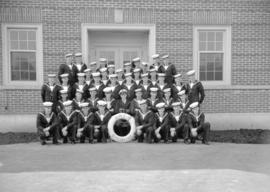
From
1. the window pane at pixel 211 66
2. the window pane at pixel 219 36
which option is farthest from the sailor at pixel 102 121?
the window pane at pixel 219 36

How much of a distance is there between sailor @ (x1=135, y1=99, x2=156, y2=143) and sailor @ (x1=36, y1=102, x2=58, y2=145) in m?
2.02

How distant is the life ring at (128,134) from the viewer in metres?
9.09

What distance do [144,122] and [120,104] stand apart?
0.92m

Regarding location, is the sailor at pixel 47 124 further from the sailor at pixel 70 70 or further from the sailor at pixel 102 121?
the sailor at pixel 70 70

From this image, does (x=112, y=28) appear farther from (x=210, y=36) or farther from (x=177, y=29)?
(x=210, y=36)

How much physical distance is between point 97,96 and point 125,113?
3.22 ft

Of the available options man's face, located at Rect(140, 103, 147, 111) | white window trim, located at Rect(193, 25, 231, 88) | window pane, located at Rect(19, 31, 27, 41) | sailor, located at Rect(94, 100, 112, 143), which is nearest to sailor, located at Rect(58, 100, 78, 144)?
sailor, located at Rect(94, 100, 112, 143)

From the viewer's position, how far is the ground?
5.39 metres

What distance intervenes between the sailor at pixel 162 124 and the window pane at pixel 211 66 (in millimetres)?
3627

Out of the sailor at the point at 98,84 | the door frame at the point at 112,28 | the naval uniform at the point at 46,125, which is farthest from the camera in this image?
the door frame at the point at 112,28

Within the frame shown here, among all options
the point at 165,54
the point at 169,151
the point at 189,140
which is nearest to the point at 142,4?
the point at 165,54

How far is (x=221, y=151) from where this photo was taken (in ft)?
26.7

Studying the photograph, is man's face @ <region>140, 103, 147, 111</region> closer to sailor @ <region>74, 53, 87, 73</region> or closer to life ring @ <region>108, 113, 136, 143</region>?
life ring @ <region>108, 113, 136, 143</region>

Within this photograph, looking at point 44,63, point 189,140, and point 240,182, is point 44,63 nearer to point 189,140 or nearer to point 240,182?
point 189,140
